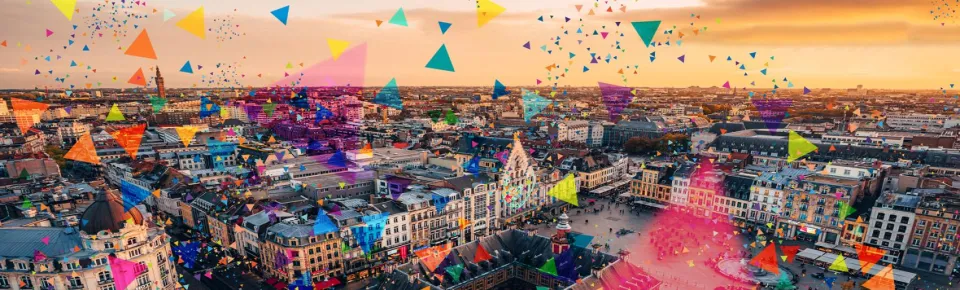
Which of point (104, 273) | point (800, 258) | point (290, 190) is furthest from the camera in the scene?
point (290, 190)

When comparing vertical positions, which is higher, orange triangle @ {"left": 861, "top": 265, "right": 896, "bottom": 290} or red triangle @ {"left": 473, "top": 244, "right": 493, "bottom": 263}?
red triangle @ {"left": 473, "top": 244, "right": 493, "bottom": 263}

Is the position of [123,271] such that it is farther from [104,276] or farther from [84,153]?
[84,153]

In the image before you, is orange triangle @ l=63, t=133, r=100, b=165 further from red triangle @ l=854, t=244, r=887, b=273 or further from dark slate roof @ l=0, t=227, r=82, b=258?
red triangle @ l=854, t=244, r=887, b=273

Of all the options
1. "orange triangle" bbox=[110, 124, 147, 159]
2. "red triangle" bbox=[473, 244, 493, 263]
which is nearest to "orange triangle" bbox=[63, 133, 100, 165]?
"orange triangle" bbox=[110, 124, 147, 159]

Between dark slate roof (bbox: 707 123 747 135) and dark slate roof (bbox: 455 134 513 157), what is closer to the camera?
dark slate roof (bbox: 455 134 513 157)

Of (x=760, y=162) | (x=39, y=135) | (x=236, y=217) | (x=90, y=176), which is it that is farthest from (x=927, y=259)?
(x=39, y=135)

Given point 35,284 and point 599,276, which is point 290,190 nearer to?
point 35,284

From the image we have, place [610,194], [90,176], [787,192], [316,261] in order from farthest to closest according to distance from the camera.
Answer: [90,176]
[610,194]
[787,192]
[316,261]

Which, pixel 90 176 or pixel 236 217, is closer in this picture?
pixel 236 217

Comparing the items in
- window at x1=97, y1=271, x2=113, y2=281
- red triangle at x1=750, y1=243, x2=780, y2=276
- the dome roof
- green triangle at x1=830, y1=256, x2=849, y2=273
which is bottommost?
red triangle at x1=750, y1=243, x2=780, y2=276
